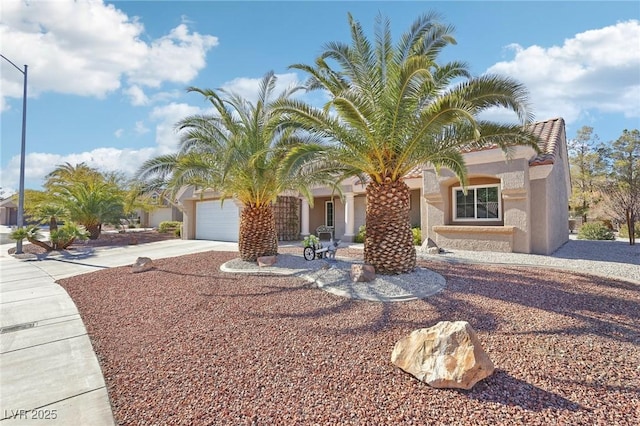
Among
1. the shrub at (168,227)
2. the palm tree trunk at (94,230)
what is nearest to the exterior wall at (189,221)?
the shrub at (168,227)

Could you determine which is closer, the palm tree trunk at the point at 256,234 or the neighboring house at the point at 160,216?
the palm tree trunk at the point at 256,234

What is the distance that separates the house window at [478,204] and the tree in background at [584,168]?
78.4ft

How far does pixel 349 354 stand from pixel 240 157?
7914 millimetres

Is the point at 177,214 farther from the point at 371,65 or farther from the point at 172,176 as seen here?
the point at 371,65

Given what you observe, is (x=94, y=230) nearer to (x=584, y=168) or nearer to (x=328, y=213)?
(x=328, y=213)

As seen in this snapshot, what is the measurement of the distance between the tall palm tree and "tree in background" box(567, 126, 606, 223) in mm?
33210

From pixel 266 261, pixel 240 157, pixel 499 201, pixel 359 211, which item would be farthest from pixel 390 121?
pixel 359 211

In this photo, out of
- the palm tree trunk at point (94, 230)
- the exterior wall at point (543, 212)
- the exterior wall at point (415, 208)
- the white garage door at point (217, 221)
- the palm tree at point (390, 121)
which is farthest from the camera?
the palm tree trunk at point (94, 230)

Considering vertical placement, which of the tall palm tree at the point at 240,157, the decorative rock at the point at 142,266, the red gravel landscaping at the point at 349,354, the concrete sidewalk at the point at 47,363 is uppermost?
the tall palm tree at the point at 240,157

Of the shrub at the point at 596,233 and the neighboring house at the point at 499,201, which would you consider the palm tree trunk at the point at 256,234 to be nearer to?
the neighboring house at the point at 499,201

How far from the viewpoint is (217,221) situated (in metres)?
21.7

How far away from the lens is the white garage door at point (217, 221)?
2067 cm

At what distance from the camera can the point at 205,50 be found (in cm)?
1187

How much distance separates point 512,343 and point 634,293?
5.05m
